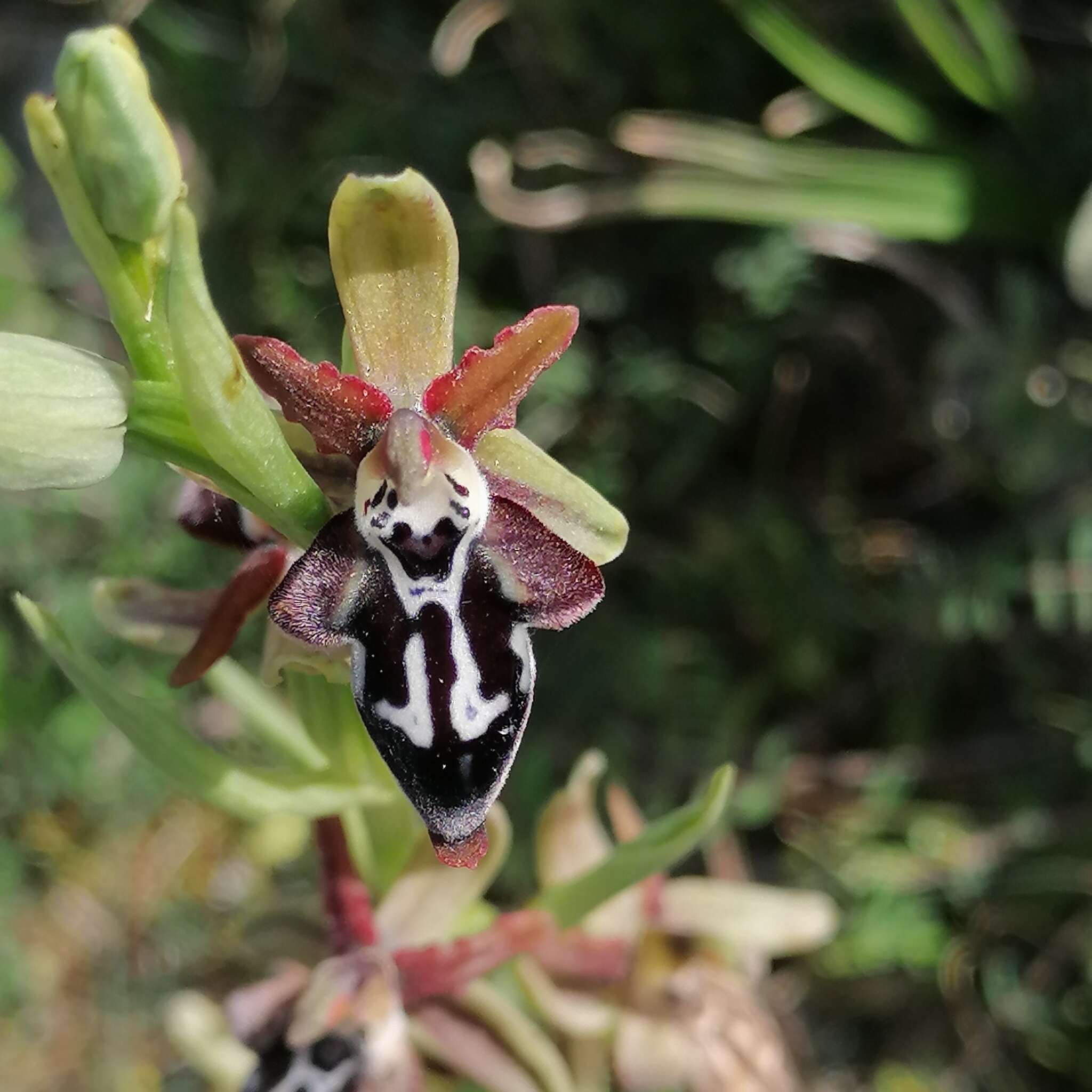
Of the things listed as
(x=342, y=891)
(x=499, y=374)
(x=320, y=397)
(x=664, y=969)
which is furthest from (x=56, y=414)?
(x=664, y=969)

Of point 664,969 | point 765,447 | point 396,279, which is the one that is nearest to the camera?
point 396,279

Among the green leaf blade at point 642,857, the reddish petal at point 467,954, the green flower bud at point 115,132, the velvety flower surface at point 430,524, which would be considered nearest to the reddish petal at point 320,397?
the velvety flower surface at point 430,524

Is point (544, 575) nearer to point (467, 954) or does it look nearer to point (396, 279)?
point (396, 279)

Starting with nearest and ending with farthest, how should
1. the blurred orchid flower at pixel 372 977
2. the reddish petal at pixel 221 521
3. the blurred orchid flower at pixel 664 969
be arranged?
the reddish petal at pixel 221 521 → the blurred orchid flower at pixel 372 977 → the blurred orchid flower at pixel 664 969

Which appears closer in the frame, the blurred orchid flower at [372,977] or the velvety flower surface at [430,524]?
the velvety flower surface at [430,524]

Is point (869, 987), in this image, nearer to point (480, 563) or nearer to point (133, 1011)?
point (133, 1011)

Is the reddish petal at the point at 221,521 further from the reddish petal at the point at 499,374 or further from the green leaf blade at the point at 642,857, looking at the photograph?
the green leaf blade at the point at 642,857
